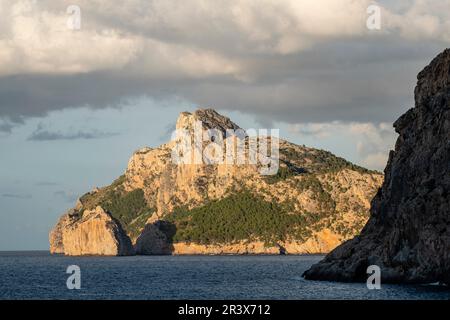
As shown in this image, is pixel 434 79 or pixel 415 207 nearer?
pixel 415 207

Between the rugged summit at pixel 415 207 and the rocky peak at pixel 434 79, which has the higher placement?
the rocky peak at pixel 434 79

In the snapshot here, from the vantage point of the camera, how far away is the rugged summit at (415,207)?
10325 cm

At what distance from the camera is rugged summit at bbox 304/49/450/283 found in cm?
10325

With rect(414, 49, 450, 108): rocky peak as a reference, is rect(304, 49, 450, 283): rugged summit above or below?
below

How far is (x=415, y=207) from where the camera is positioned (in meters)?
109

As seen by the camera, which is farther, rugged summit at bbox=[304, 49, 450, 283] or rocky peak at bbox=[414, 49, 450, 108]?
rocky peak at bbox=[414, 49, 450, 108]

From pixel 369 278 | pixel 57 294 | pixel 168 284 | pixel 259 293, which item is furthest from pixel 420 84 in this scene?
pixel 57 294

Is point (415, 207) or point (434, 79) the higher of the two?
point (434, 79)

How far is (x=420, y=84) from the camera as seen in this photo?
420 ft

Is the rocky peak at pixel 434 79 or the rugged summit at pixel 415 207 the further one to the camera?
the rocky peak at pixel 434 79
